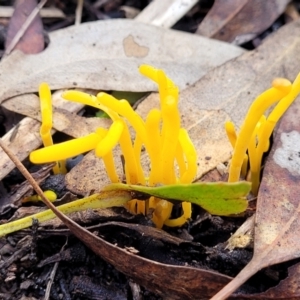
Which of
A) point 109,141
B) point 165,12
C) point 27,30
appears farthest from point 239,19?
point 109,141

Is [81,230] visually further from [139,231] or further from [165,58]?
[165,58]

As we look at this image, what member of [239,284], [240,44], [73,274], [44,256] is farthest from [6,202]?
[240,44]

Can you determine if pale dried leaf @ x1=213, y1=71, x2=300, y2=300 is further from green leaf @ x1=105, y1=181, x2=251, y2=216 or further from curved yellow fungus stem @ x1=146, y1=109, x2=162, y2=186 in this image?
curved yellow fungus stem @ x1=146, y1=109, x2=162, y2=186

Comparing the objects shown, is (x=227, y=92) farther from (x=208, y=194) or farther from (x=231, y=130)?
(x=208, y=194)

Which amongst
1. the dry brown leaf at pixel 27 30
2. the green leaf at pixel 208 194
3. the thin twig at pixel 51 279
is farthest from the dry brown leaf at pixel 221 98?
the dry brown leaf at pixel 27 30

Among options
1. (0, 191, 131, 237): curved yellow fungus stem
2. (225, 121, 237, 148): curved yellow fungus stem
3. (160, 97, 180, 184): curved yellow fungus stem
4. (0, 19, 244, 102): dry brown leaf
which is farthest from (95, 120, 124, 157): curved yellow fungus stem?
(0, 19, 244, 102): dry brown leaf

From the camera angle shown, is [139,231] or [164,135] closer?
[164,135]

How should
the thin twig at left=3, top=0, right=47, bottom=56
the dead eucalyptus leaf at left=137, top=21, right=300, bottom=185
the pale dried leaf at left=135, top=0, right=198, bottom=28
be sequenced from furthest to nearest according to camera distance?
the pale dried leaf at left=135, top=0, right=198, bottom=28 < the thin twig at left=3, top=0, right=47, bottom=56 < the dead eucalyptus leaf at left=137, top=21, right=300, bottom=185
